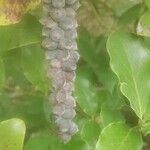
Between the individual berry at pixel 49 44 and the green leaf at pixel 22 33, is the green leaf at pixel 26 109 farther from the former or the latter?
the individual berry at pixel 49 44

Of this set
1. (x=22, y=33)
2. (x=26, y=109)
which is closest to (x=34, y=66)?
(x=22, y=33)

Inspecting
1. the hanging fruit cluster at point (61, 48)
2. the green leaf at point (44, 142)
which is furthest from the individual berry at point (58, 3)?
the green leaf at point (44, 142)

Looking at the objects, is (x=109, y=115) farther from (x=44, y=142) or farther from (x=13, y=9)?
(x=13, y=9)

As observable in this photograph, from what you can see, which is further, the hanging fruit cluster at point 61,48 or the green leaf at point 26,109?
the green leaf at point 26,109

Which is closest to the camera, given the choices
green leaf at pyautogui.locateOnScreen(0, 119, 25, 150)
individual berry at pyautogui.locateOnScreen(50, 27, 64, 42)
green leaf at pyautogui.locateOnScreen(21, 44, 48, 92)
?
individual berry at pyautogui.locateOnScreen(50, 27, 64, 42)

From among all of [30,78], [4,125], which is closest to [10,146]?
[4,125]

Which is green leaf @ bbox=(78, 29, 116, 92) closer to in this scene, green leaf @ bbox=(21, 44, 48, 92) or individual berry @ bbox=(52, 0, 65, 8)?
green leaf @ bbox=(21, 44, 48, 92)

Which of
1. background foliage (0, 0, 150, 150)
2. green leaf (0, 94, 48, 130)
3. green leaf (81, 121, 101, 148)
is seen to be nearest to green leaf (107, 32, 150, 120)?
background foliage (0, 0, 150, 150)
